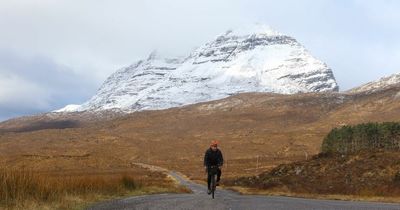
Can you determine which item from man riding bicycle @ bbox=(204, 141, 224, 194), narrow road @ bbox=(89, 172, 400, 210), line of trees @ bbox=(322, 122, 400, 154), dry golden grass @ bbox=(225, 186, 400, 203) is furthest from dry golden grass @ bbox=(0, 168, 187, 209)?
line of trees @ bbox=(322, 122, 400, 154)

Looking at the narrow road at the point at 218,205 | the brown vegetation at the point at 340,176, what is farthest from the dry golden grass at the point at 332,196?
the narrow road at the point at 218,205

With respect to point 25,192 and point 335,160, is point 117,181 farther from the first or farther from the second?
point 335,160

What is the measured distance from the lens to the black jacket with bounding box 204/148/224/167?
1022 inches

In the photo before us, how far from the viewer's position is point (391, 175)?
3909 centimetres

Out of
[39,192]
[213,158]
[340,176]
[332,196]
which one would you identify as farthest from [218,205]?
[340,176]

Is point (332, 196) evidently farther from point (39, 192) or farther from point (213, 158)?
point (39, 192)

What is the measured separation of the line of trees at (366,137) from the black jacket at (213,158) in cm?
9577

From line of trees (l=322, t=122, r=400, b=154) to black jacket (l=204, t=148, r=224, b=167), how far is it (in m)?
95.8

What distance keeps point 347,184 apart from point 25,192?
26.4 meters

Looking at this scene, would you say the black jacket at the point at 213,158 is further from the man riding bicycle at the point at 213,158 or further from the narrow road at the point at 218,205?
the narrow road at the point at 218,205

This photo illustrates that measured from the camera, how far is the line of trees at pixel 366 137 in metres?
121

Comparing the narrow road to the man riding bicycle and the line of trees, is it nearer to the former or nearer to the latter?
the man riding bicycle

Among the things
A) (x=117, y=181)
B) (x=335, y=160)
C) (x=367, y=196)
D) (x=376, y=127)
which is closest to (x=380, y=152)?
(x=335, y=160)

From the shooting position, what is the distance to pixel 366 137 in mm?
125375
